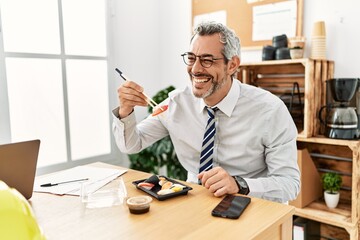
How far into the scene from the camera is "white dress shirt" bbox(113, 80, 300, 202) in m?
1.40

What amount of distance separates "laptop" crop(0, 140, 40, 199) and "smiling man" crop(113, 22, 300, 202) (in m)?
0.48

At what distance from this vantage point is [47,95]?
243cm

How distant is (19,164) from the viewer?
100 centimetres

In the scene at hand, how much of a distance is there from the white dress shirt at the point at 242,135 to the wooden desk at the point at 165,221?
360 millimetres

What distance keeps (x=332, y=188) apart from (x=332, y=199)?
7 cm

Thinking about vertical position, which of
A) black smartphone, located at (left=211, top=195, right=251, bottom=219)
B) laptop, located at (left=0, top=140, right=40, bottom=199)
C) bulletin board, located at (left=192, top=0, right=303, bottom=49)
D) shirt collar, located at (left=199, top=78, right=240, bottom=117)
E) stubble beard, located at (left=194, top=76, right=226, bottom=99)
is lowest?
black smartphone, located at (left=211, top=195, right=251, bottom=219)

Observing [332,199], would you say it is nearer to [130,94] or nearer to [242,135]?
[242,135]

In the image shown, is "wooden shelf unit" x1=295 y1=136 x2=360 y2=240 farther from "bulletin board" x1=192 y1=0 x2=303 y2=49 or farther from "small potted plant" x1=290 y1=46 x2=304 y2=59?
"bulletin board" x1=192 y1=0 x2=303 y2=49

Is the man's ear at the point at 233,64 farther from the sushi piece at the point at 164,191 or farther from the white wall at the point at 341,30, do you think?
the white wall at the point at 341,30

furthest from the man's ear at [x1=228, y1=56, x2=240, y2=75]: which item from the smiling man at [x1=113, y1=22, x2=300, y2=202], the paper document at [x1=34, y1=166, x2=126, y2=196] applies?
the paper document at [x1=34, y1=166, x2=126, y2=196]

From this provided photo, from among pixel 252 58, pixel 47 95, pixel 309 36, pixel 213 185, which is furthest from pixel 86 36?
pixel 213 185

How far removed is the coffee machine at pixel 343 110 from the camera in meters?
1.89

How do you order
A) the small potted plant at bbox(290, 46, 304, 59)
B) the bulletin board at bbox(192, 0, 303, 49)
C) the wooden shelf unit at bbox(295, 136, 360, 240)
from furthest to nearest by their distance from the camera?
the bulletin board at bbox(192, 0, 303, 49), the small potted plant at bbox(290, 46, 304, 59), the wooden shelf unit at bbox(295, 136, 360, 240)

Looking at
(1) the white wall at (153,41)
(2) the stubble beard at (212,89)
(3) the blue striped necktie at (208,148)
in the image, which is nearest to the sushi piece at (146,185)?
(3) the blue striped necktie at (208,148)
